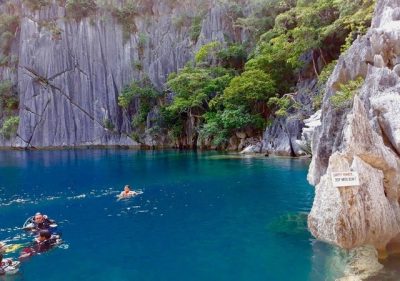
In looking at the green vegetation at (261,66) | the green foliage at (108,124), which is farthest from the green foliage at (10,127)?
the green vegetation at (261,66)

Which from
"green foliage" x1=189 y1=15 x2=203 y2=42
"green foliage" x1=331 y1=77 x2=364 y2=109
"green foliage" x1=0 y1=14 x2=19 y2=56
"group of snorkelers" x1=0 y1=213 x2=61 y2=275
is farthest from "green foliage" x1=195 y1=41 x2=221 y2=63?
"green foliage" x1=331 y1=77 x2=364 y2=109

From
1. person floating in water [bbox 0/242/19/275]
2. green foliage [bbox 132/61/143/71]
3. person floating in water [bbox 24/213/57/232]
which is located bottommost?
person floating in water [bbox 0/242/19/275]

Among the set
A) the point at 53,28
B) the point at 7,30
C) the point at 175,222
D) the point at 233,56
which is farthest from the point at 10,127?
the point at 175,222

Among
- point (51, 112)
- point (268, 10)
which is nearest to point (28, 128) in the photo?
point (51, 112)

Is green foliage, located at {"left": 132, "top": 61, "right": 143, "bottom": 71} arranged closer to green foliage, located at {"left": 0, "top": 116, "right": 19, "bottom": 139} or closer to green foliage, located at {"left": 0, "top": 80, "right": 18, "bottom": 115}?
green foliage, located at {"left": 0, "top": 116, "right": 19, "bottom": 139}

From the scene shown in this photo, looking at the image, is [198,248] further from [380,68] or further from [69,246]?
[380,68]

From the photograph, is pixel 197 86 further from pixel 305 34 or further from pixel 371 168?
pixel 371 168

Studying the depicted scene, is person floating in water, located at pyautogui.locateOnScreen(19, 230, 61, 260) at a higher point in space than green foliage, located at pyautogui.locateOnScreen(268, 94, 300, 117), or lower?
lower
